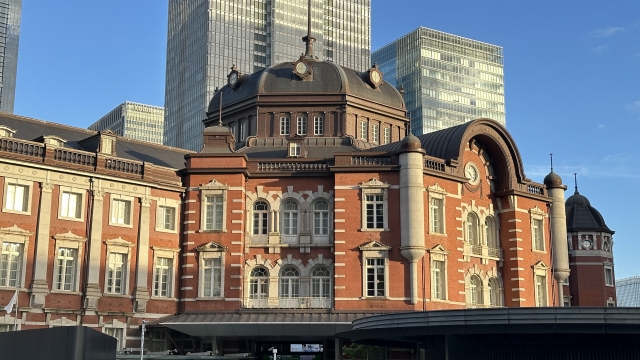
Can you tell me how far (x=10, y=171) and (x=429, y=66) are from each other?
111 meters

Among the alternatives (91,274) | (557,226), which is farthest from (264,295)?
(557,226)

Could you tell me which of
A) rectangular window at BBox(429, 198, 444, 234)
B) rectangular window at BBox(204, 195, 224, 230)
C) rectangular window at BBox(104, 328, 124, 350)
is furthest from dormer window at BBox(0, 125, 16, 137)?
rectangular window at BBox(429, 198, 444, 234)

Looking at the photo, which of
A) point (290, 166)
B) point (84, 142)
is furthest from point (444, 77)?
point (84, 142)

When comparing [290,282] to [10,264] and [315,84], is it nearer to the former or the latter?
[10,264]

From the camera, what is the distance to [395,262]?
47000 millimetres

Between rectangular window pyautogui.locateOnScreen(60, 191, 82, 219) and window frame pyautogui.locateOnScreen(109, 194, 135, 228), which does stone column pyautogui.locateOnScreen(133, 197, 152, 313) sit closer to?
window frame pyautogui.locateOnScreen(109, 194, 135, 228)

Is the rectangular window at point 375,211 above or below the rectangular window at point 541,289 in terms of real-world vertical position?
above

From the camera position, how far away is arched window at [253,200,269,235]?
49312mm

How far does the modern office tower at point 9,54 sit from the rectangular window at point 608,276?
141 m

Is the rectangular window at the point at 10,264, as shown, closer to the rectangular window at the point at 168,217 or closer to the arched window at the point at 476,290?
the rectangular window at the point at 168,217

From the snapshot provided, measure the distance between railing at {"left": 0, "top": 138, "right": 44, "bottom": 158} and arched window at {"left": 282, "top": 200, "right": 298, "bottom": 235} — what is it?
542 inches

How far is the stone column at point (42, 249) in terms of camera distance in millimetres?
43000

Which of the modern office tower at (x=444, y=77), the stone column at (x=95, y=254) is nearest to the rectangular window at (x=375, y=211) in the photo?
the stone column at (x=95, y=254)

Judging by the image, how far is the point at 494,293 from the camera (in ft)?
174
